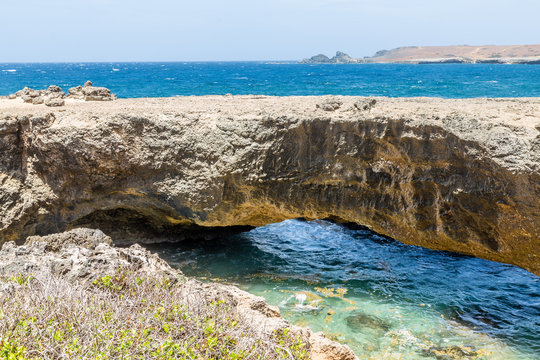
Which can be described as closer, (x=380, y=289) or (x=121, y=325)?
(x=121, y=325)

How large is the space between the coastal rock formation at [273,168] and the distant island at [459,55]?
4325 inches

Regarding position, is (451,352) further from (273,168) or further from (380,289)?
(273,168)

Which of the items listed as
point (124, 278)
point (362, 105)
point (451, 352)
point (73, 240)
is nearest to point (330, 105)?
point (362, 105)

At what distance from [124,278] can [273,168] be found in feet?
12.1

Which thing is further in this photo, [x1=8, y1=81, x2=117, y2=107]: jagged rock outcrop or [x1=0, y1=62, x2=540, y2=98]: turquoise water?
[x1=0, y1=62, x2=540, y2=98]: turquoise water

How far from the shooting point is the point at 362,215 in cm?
880

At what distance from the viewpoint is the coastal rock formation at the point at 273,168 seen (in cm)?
770

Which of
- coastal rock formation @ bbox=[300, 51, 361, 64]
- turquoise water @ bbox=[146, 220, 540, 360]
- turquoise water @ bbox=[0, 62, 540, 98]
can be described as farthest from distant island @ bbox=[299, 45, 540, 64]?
turquoise water @ bbox=[146, 220, 540, 360]

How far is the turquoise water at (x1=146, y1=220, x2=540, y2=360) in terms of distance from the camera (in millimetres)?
7461

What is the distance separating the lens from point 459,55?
14925cm

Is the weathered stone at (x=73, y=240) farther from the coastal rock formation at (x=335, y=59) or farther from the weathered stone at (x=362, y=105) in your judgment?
the coastal rock formation at (x=335, y=59)

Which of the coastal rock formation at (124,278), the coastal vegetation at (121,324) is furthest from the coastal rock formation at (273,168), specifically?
the coastal vegetation at (121,324)

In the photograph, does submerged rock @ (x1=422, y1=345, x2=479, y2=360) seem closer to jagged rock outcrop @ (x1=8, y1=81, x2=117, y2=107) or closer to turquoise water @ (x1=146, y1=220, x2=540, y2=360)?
turquoise water @ (x1=146, y1=220, x2=540, y2=360)

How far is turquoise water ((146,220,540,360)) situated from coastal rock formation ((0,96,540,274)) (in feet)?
3.92
